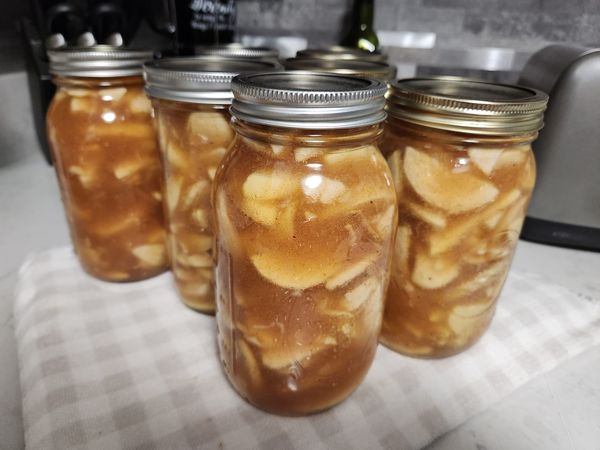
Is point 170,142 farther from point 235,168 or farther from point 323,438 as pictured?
point 323,438

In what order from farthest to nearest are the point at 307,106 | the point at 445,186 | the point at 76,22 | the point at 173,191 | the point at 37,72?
the point at 37,72 < the point at 76,22 < the point at 173,191 < the point at 445,186 < the point at 307,106

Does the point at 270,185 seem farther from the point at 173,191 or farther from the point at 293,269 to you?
the point at 173,191

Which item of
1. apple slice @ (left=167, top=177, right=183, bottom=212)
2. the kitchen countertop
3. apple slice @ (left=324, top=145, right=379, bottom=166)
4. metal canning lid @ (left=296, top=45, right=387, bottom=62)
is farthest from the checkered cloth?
metal canning lid @ (left=296, top=45, right=387, bottom=62)

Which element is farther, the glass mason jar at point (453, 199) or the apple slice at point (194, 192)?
the apple slice at point (194, 192)

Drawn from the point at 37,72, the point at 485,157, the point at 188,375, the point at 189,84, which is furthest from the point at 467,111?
the point at 37,72

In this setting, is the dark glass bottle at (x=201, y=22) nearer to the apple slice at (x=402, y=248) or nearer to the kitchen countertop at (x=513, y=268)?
the kitchen countertop at (x=513, y=268)

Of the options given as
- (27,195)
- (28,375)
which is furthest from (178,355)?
(27,195)

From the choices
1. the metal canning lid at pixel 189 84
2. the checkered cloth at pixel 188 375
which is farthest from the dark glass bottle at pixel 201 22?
the checkered cloth at pixel 188 375
